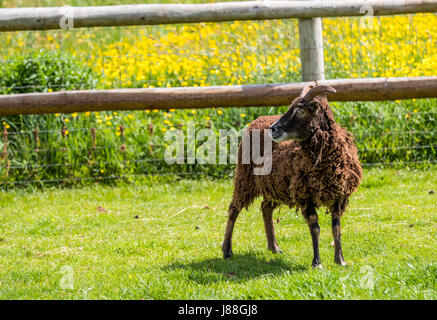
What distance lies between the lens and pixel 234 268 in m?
5.00

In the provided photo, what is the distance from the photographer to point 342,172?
4.80m

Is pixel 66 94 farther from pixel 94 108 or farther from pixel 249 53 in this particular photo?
pixel 249 53

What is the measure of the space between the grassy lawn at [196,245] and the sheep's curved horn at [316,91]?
1.25 m

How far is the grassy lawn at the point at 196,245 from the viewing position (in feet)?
13.9

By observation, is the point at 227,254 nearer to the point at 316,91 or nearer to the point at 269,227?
the point at 269,227

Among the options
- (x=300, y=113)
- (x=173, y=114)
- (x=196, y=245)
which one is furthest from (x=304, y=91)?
(x=173, y=114)

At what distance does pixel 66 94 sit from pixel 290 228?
284cm

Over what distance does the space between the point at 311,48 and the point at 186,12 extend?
1445 millimetres

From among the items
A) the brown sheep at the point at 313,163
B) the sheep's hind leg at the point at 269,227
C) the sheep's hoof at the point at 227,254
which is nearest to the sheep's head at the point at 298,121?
the brown sheep at the point at 313,163

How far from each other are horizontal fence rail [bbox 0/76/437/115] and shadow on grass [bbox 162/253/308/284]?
2.16m

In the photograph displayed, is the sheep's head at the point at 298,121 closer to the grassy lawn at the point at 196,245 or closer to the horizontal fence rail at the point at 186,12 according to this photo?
the grassy lawn at the point at 196,245

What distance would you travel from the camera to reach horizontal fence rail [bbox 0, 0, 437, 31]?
22.1 ft
